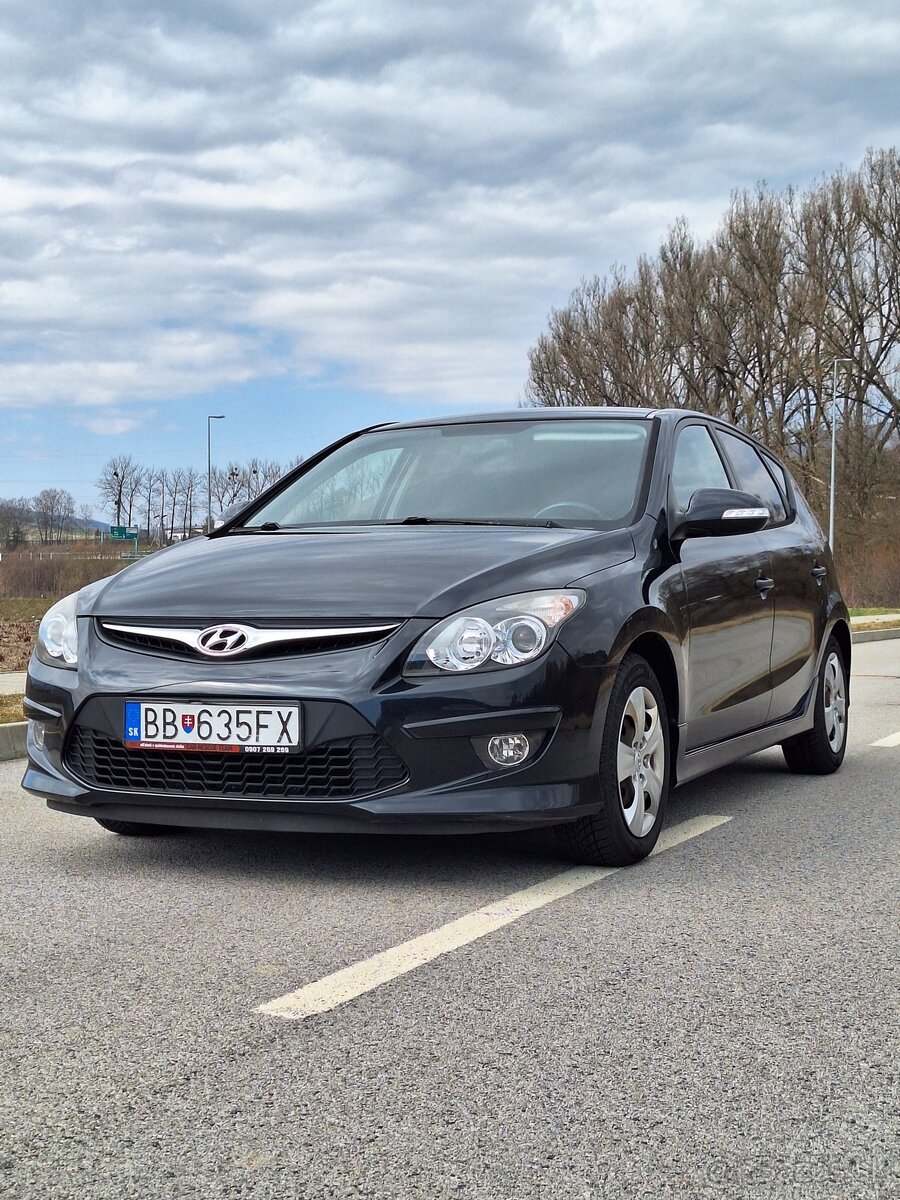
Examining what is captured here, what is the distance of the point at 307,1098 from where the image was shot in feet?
9.13

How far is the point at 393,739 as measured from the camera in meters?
4.30

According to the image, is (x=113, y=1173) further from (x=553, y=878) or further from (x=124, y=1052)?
(x=553, y=878)

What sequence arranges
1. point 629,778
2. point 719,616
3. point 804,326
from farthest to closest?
point 804,326
point 719,616
point 629,778

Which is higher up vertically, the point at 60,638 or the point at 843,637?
the point at 60,638

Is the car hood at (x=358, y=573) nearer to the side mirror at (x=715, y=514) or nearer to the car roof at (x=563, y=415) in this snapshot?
the side mirror at (x=715, y=514)

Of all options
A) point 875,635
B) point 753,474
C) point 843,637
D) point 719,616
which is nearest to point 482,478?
point 719,616

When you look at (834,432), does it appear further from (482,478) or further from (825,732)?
(482,478)

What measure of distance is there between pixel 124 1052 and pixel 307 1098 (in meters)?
0.49

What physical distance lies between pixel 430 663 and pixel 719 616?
168 cm

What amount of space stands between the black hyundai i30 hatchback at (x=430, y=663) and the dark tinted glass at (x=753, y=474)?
931 millimetres

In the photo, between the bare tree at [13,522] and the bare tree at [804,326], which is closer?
the bare tree at [804,326]

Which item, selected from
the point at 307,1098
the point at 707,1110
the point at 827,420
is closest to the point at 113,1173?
the point at 307,1098

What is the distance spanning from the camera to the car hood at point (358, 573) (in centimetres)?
447

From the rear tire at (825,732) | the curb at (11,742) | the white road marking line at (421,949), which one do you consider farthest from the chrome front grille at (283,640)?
the curb at (11,742)
